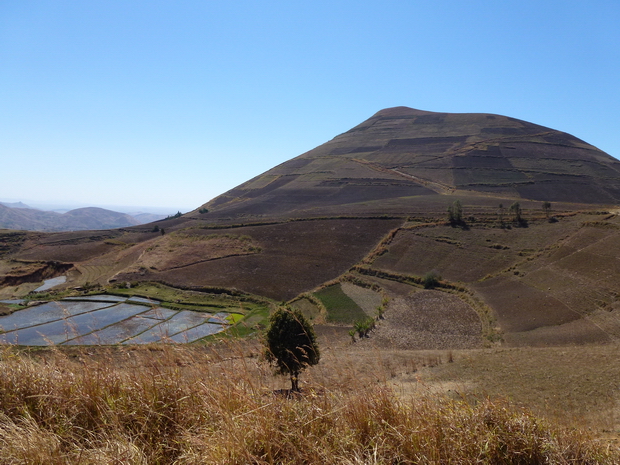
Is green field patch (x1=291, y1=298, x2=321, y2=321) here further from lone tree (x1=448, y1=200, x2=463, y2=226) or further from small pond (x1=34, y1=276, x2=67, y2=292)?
small pond (x1=34, y1=276, x2=67, y2=292)

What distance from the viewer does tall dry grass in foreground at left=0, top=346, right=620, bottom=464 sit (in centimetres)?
380

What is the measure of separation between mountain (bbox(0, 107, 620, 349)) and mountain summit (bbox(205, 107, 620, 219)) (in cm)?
73

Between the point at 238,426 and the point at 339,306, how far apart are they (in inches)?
1370

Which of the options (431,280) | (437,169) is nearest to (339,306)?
(431,280)

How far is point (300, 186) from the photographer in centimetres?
10881

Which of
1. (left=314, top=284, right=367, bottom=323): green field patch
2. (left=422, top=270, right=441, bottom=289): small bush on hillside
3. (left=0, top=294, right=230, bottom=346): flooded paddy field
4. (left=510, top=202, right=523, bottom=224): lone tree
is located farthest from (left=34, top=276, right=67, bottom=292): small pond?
(left=510, top=202, right=523, bottom=224): lone tree

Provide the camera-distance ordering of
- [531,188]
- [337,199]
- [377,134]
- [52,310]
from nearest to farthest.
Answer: [52,310], [531,188], [337,199], [377,134]

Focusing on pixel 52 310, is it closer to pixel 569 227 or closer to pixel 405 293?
pixel 405 293

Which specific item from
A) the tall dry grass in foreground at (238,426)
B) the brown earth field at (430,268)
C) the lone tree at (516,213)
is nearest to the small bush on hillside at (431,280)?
the brown earth field at (430,268)

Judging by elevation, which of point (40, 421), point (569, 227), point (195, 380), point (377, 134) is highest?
point (377, 134)

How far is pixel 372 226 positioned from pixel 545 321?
34.7m

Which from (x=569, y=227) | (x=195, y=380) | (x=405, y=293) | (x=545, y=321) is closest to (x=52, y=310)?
(x=405, y=293)

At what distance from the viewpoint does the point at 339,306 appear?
38125mm

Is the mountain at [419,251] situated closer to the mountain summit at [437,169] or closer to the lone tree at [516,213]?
the lone tree at [516,213]
